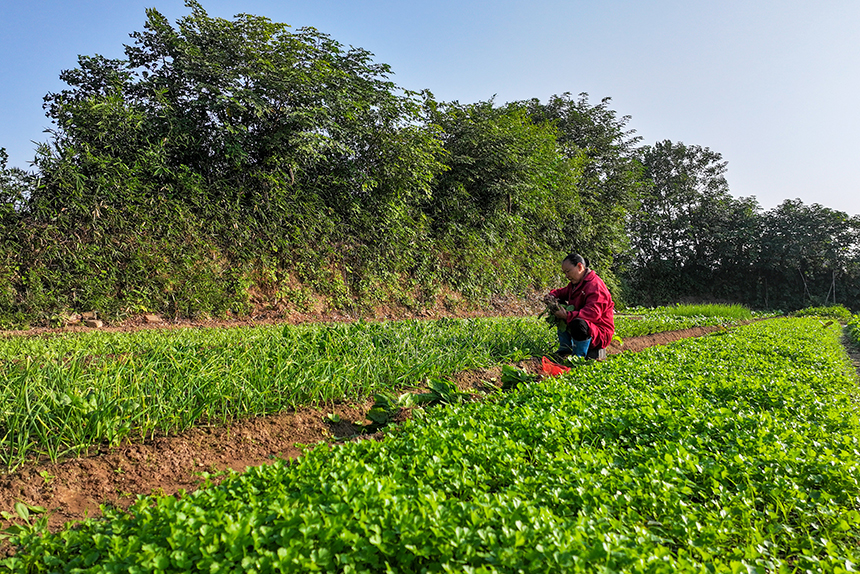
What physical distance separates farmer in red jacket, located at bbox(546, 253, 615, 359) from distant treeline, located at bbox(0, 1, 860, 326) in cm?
559

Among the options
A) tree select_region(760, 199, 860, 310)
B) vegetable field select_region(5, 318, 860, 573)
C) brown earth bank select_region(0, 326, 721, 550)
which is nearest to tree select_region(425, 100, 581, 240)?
brown earth bank select_region(0, 326, 721, 550)

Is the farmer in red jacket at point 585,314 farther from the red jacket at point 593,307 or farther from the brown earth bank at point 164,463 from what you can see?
the brown earth bank at point 164,463

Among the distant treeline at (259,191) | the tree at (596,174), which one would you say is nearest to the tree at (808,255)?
the tree at (596,174)

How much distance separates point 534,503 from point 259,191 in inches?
339

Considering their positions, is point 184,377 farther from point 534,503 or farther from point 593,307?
point 593,307

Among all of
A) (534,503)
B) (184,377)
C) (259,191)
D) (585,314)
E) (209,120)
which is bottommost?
(534,503)

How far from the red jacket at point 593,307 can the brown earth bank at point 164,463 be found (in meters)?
2.81

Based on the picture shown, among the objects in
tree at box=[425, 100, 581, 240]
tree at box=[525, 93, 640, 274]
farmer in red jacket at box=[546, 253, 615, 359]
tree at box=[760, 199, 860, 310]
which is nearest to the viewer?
farmer in red jacket at box=[546, 253, 615, 359]

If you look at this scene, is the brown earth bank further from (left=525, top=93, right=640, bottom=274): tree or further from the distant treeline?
(left=525, top=93, right=640, bottom=274): tree

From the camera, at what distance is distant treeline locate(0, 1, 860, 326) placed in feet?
22.0

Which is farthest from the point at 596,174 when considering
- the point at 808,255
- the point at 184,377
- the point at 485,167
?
the point at 184,377

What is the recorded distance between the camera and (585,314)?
5184 mm

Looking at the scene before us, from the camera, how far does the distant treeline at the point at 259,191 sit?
6707mm

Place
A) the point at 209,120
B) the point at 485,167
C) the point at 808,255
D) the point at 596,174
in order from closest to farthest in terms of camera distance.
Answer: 1. the point at 209,120
2. the point at 485,167
3. the point at 596,174
4. the point at 808,255
